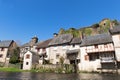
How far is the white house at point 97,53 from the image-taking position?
118 ft

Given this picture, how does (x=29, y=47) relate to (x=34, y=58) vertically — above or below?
above

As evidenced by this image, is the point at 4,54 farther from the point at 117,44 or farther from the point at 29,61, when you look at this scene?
the point at 117,44

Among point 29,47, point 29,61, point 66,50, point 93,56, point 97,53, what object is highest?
point 29,47

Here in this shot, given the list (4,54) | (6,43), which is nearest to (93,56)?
(4,54)

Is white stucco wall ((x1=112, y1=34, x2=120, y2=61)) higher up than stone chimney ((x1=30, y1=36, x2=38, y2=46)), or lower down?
lower down

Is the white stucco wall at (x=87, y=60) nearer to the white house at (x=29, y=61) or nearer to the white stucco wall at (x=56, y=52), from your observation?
the white stucco wall at (x=56, y=52)

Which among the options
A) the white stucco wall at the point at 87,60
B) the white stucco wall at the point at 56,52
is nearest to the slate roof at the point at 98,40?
the white stucco wall at the point at 87,60

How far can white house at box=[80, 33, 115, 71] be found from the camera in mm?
35938

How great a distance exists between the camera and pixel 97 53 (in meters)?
38.4

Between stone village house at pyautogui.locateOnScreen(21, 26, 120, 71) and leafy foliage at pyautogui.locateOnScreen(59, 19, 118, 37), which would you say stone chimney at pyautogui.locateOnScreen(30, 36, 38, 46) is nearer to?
stone village house at pyautogui.locateOnScreen(21, 26, 120, 71)

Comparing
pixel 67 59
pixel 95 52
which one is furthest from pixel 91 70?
pixel 67 59

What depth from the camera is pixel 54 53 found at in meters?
50.1

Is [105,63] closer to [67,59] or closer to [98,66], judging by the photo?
[98,66]

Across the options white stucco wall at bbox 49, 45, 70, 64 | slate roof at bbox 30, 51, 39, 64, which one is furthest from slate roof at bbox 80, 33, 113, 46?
slate roof at bbox 30, 51, 39, 64
